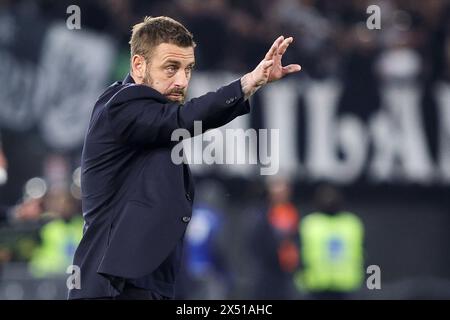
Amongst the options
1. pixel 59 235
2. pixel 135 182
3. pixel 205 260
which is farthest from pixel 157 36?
pixel 59 235

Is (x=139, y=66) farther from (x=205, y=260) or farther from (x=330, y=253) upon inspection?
(x=330, y=253)

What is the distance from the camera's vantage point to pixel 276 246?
39.8 ft

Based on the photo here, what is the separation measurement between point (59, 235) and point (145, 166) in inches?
304

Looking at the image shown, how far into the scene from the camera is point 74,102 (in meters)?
12.8

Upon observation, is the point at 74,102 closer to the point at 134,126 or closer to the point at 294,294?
the point at 294,294

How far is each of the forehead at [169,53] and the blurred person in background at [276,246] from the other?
24.0 ft

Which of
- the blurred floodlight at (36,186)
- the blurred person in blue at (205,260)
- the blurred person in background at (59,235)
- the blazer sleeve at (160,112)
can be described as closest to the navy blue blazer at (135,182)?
the blazer sleeve at (160,112)

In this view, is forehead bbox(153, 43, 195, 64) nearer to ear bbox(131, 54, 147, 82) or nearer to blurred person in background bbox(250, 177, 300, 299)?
ear bbox(131, 54, 147, 82)

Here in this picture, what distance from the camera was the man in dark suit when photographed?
467 cm

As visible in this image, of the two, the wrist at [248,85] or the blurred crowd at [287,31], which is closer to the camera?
the wrist at [248,85]

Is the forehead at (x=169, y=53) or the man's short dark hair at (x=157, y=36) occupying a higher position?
the man's short dark hair at (x=157, y=36)

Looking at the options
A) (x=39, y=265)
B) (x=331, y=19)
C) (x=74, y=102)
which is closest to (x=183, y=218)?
(x=39, y=265)

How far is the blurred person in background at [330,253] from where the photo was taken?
12.4 meters

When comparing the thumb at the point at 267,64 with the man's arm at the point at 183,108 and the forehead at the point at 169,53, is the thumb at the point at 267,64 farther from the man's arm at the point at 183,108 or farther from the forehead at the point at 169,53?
the forehead at the point at 169,53
